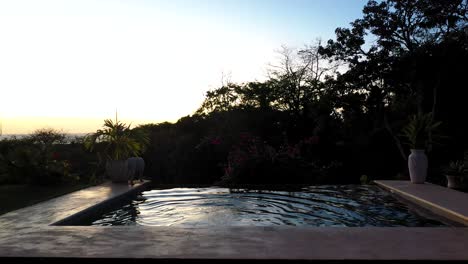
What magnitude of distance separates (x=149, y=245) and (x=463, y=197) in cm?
519

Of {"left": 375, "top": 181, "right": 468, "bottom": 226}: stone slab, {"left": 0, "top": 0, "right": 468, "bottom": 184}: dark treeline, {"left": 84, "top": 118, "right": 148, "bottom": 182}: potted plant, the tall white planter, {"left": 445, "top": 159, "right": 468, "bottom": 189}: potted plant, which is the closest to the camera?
{"left": 375, "top": 181, "right": 468, "bottom": 226}: stone slab

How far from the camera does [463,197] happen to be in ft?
22.2

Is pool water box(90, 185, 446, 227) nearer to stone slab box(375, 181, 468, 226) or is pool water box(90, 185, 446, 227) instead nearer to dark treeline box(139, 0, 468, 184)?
stone slab box(375, 181, 468, 226)

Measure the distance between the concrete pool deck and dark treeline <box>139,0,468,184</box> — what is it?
40.8 ft

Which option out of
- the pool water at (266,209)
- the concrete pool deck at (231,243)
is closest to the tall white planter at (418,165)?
the pool water at (266,209)

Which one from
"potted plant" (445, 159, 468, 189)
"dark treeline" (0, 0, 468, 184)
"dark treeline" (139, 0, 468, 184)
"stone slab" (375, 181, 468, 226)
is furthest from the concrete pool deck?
"dark treeline" (139, 0, 468, 184)

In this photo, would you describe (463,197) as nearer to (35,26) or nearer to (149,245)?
(149,245)

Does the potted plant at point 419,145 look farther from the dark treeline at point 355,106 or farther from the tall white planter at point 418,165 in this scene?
the dark treeline at point 355,106

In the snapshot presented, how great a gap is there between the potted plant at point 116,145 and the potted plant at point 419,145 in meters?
5.64

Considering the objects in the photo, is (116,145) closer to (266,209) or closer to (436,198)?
(266,209)

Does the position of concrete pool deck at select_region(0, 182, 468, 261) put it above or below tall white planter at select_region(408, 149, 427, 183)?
below

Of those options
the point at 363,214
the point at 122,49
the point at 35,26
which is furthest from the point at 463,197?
the point at 35,26

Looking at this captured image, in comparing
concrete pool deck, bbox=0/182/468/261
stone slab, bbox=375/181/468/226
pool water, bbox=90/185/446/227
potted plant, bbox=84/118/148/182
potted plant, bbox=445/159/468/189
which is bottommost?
Answer: pool water, bbox=90/185/446/227

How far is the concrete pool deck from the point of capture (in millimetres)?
3465
